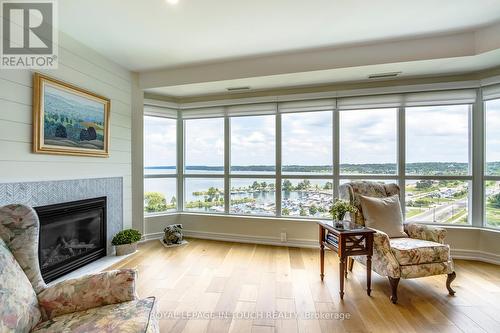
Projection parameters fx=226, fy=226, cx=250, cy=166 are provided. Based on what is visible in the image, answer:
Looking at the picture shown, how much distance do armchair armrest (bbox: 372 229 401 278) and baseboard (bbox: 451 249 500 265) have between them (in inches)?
67.3

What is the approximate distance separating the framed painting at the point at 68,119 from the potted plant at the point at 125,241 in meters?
1.11

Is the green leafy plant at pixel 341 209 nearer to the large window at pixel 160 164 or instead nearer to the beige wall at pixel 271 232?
the beige wall at pixel 271 232

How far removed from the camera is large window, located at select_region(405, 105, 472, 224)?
3088mm

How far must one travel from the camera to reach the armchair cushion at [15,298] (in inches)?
40.5

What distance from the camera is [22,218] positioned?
1.32 meters

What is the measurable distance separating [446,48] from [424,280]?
257cm

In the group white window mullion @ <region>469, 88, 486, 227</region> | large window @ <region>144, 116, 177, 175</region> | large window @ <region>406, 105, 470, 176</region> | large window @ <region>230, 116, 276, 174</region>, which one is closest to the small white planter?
large window @ <region>144, 116, 177, 175</region>

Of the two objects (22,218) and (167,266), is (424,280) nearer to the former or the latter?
(167,266)

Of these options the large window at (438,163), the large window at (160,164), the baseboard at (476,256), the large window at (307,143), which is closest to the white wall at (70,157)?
the large window at (160,164)

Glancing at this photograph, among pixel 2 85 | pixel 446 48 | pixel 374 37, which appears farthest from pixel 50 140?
pixel 446 48

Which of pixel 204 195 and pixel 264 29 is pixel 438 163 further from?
pixel 204 195

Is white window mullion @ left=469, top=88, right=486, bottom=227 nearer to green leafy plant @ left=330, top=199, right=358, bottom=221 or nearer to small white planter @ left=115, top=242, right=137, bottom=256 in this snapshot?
green leafy plant @ left=330, top=199, right=358, bottom=221

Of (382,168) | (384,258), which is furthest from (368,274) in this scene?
(382,168)

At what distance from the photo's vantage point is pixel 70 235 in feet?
8.63
